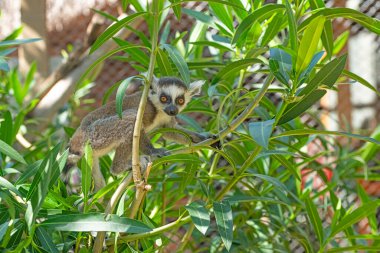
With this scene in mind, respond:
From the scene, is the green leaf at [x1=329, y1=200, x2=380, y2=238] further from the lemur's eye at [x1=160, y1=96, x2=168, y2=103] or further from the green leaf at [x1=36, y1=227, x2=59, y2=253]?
the green leaf at [x1=36, y1=227, x2=59, y2=253]

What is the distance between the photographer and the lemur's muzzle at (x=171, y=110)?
1.91 meters

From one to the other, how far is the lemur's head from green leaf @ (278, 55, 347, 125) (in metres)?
0.65

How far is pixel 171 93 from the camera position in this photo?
195cm

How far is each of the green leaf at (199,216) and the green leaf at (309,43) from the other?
35cm

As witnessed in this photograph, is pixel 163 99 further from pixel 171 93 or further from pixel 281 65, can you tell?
pixel 281 65

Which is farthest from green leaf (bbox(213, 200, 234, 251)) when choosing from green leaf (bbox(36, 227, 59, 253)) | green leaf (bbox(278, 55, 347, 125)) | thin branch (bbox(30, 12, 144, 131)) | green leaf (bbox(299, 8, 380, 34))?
thin branch (bbox(30, 12, 144, 131))

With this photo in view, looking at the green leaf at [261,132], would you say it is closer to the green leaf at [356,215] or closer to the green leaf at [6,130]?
the green leaf at [356,215]

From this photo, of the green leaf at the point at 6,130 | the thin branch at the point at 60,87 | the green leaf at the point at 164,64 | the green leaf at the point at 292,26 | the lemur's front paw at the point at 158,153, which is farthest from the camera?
the thin branch at the point at 60,87

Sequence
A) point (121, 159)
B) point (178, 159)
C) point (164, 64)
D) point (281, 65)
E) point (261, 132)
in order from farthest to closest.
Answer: point (121, 159) < point (164, 64) < point (178, 159) < point (281, 65) < point (261, 132)

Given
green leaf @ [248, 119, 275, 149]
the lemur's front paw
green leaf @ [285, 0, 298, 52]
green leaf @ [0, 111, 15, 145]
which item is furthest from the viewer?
the lemur's front paw

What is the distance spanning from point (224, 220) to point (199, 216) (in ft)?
0.21

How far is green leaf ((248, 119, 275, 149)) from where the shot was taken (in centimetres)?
113

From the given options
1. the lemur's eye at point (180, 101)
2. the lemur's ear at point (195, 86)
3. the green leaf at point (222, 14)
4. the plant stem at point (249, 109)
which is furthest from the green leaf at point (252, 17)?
the lemur's eye at point (180, 101)

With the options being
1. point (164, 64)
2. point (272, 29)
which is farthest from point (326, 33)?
point (164, 64)
